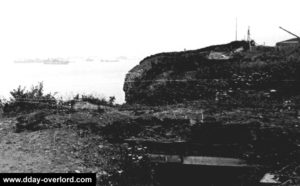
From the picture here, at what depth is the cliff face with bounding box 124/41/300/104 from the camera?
57.6 feet

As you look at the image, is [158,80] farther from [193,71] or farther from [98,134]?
[98,134]

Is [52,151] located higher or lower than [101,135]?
lower

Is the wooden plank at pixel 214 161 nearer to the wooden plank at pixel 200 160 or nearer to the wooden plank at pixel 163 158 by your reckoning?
the wooden plank at pixel 200 160

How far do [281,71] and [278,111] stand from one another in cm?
562

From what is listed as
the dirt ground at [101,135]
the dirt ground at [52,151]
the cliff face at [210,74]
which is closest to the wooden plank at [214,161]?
the dirt ground at [101,135]

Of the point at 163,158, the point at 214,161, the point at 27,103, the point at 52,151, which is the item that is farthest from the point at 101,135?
the point at 27,103

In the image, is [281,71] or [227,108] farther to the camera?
[281,71]

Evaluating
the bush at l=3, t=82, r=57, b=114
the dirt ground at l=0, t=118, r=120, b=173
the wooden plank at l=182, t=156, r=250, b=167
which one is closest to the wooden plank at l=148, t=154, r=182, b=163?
the wooden plank at l=182, t=156, r=250, b=167

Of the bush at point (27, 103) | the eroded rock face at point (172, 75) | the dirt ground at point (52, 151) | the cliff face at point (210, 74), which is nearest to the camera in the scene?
the dirt ground at point (52, 151)

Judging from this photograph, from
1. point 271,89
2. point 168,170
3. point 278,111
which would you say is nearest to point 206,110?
point 278,111

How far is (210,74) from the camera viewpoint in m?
19.6

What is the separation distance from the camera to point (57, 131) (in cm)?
1153

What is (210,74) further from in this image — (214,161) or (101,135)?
(214,161)

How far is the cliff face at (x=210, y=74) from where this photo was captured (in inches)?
691
